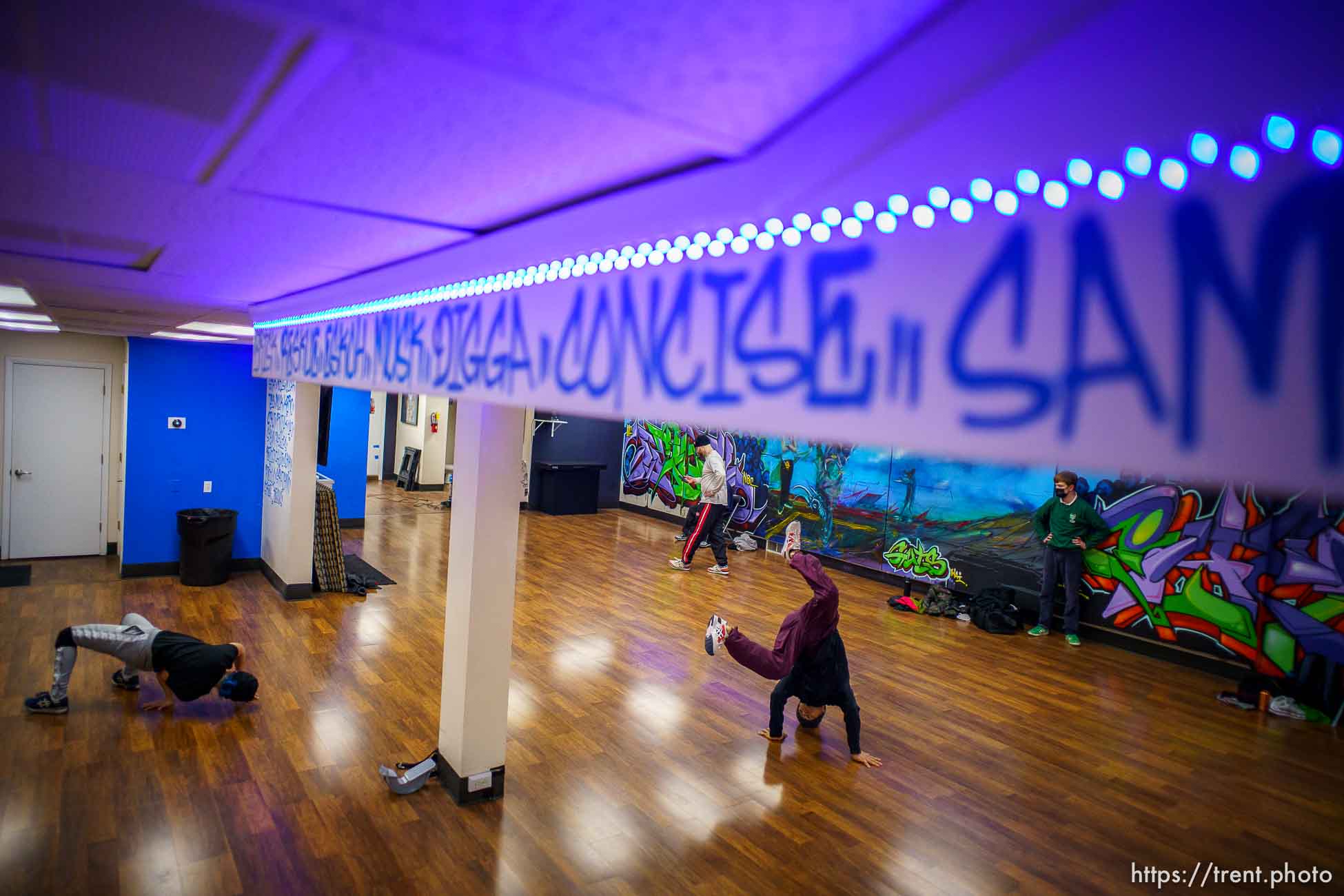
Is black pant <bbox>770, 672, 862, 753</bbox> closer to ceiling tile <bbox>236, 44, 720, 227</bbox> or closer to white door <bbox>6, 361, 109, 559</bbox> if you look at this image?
ceiling tile <bbox>236, 44, 720, 227</bbox>

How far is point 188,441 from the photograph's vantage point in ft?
28.6

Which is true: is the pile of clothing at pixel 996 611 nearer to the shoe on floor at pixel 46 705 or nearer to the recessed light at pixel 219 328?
the recessed light at pixel 219 328

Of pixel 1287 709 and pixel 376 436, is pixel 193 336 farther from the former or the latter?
pixel 1287 709

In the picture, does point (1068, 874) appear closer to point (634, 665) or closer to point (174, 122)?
point (634, 665)

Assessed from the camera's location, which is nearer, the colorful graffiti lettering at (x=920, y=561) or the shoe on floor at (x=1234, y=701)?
the shoe on floor at (x=1234, y=701)

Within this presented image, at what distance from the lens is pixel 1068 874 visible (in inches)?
157

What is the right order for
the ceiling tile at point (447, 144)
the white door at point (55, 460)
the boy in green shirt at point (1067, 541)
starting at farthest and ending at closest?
the white door at point (55, 460)
the boy in green shirt at point (1067, 541)
the ceiling tile at point (447, 144)

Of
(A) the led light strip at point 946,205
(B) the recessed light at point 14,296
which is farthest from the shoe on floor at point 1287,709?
(B) the recessed light at point 14,296

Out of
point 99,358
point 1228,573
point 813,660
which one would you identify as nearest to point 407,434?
point 99,358

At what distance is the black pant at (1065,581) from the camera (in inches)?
317

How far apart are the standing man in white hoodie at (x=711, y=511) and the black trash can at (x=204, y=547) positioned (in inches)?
215

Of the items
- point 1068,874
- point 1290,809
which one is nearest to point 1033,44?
point 1068,874

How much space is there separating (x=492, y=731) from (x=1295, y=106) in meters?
4.55

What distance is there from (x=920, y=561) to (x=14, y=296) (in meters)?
9.22
